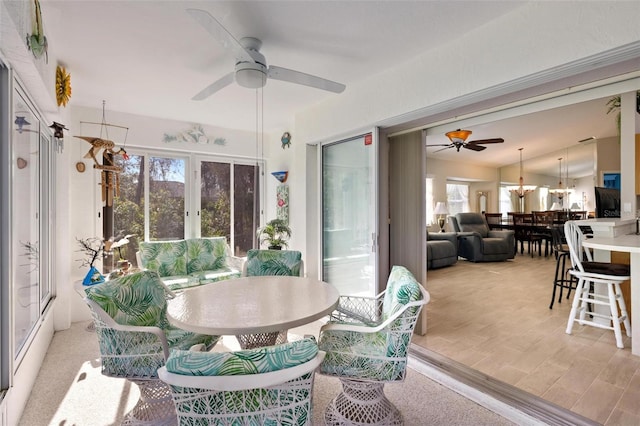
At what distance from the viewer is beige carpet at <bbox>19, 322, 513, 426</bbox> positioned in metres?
1.88

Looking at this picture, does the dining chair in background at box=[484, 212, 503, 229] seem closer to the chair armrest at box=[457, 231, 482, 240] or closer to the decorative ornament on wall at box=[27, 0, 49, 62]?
the chair armrest at box=[457, 231, 482, 240]

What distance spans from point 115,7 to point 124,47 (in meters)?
0.53

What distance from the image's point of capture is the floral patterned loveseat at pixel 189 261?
3.77m

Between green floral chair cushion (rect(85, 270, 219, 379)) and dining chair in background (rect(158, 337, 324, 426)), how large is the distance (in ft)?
2.61

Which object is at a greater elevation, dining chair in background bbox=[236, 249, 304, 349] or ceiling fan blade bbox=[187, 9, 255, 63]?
ceiling fan blade bbox=[187, 9, 255, 63]

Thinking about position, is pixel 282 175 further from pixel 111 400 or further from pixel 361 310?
pixel 111 400

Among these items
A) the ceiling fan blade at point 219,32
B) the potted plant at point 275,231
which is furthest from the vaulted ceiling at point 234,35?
the potted plant at point 275,231

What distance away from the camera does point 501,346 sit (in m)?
2.77

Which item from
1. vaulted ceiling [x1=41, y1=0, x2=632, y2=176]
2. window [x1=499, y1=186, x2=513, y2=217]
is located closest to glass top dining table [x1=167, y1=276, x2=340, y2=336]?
vaulted ceiling [x1=41, y1=0, x2=632, y2=176]

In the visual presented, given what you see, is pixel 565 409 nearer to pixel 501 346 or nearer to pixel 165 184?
pixel 501 346

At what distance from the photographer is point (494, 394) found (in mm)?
2051

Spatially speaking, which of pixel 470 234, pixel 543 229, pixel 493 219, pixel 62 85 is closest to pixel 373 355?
pixel 62 85

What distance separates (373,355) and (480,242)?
5.88 m

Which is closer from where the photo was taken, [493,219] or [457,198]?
[493,219]
